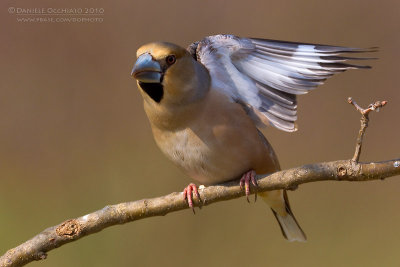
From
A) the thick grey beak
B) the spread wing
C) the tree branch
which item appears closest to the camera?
the tree branch

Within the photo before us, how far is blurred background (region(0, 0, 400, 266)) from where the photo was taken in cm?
437

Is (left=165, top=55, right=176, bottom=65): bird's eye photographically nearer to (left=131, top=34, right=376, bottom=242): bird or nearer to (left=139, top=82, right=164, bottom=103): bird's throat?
(left=131, top=34, right=376, bottom=242): bird

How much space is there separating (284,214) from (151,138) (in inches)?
56.3

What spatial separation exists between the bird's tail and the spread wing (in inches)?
22.0

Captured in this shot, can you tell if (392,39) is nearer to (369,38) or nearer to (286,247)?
(369,38)

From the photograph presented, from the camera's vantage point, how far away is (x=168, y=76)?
109 inches

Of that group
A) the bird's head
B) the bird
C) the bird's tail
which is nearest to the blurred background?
the bird's tail

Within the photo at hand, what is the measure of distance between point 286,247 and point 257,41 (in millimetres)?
1902

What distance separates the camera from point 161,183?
459 centimetres

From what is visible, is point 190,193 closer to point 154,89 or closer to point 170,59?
point 154,89

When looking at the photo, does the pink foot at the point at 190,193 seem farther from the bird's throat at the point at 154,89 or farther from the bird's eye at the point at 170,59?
the bird's eye at the point at 170,59

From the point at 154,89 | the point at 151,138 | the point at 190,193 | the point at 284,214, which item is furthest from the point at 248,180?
the point at 151,138

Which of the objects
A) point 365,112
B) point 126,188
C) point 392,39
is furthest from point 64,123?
point 365,112

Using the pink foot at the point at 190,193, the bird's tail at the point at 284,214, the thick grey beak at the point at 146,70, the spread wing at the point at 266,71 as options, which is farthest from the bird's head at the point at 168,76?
the bird's tail at the point at 284,214
